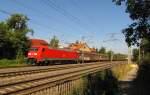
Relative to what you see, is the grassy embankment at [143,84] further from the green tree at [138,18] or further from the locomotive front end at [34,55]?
the locomotive front end at [34,55]

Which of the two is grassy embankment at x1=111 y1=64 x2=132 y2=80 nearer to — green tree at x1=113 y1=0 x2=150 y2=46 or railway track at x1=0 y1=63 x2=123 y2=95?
railway track at x1=0 y1=63 x2=123 y2=95

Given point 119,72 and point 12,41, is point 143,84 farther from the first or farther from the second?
point 12,41

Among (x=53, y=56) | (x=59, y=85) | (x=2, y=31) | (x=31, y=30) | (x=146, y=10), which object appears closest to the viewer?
(x=59, y=85)

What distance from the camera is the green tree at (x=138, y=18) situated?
13.2 m

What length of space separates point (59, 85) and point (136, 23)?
15.3 ft

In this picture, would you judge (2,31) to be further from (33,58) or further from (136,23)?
(136,23)

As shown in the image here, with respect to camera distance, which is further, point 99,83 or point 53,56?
point 53,56

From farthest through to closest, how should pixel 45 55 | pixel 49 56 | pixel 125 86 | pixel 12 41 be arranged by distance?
pixel 12 41, pixel 49 56, pixel 45 55, pixel 125 86

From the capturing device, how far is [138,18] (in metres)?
13.6

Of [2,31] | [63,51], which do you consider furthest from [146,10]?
[2,31]

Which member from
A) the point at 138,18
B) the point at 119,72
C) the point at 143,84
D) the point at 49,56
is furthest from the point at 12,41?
the point at 138,18

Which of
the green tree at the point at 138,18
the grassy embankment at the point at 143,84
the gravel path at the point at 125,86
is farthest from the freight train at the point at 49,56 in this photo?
the green tree at the point at 138,18

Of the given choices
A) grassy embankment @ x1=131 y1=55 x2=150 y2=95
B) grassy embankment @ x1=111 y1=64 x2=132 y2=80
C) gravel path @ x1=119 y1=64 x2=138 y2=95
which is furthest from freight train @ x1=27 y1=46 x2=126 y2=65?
grassy embankment @ x1=131 y1=55 x2=150 y2=95

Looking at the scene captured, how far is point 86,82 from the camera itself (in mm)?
14180
